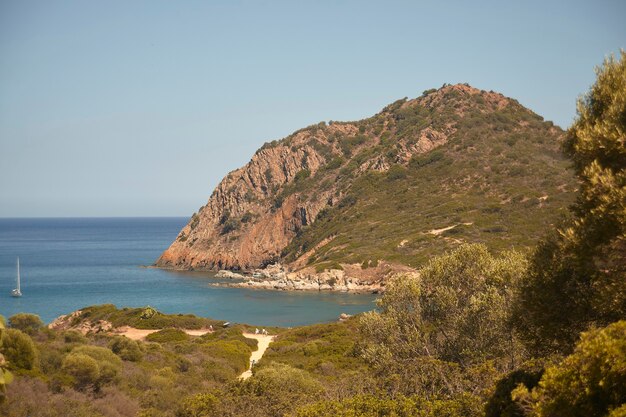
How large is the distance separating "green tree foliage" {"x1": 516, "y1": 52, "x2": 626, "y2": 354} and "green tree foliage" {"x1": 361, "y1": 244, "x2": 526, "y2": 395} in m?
3.65

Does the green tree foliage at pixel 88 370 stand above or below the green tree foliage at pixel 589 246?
below

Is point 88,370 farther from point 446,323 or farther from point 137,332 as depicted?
point 137,332

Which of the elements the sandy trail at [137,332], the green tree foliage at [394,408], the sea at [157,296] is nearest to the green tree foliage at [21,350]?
the green tree foliage at [394,408]

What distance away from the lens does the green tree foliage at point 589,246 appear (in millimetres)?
9922

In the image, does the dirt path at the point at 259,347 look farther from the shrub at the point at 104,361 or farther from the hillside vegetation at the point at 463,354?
the shrub at the point at 104,361

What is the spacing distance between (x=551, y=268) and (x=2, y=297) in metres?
86.6

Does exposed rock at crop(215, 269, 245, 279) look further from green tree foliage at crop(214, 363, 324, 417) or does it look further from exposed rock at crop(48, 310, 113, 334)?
green tree foliage at crop(214, 363, 324, 417)

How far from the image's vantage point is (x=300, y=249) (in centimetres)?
11469

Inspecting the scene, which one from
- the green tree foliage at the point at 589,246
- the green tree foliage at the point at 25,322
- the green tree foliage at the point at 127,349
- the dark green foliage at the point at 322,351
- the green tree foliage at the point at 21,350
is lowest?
the dark green foliage at the point at 322,351

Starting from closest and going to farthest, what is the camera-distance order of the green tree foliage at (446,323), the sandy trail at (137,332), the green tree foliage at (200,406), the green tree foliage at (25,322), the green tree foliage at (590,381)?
the green tree foliage at (590,381) → the green tree foliage at (446,323) → the green tree foliage at (200,406) → the green tree foliage at (25,322) → the sandy trail at (137,332)

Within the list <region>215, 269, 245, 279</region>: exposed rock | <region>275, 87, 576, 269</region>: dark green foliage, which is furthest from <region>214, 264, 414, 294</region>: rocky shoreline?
<region>275, 87, 576, 269</region>: dark green foliage

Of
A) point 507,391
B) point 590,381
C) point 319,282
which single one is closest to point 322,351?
point 507,391

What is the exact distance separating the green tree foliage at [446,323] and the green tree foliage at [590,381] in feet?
21.4

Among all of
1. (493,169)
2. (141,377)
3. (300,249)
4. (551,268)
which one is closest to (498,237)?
(493,169)
